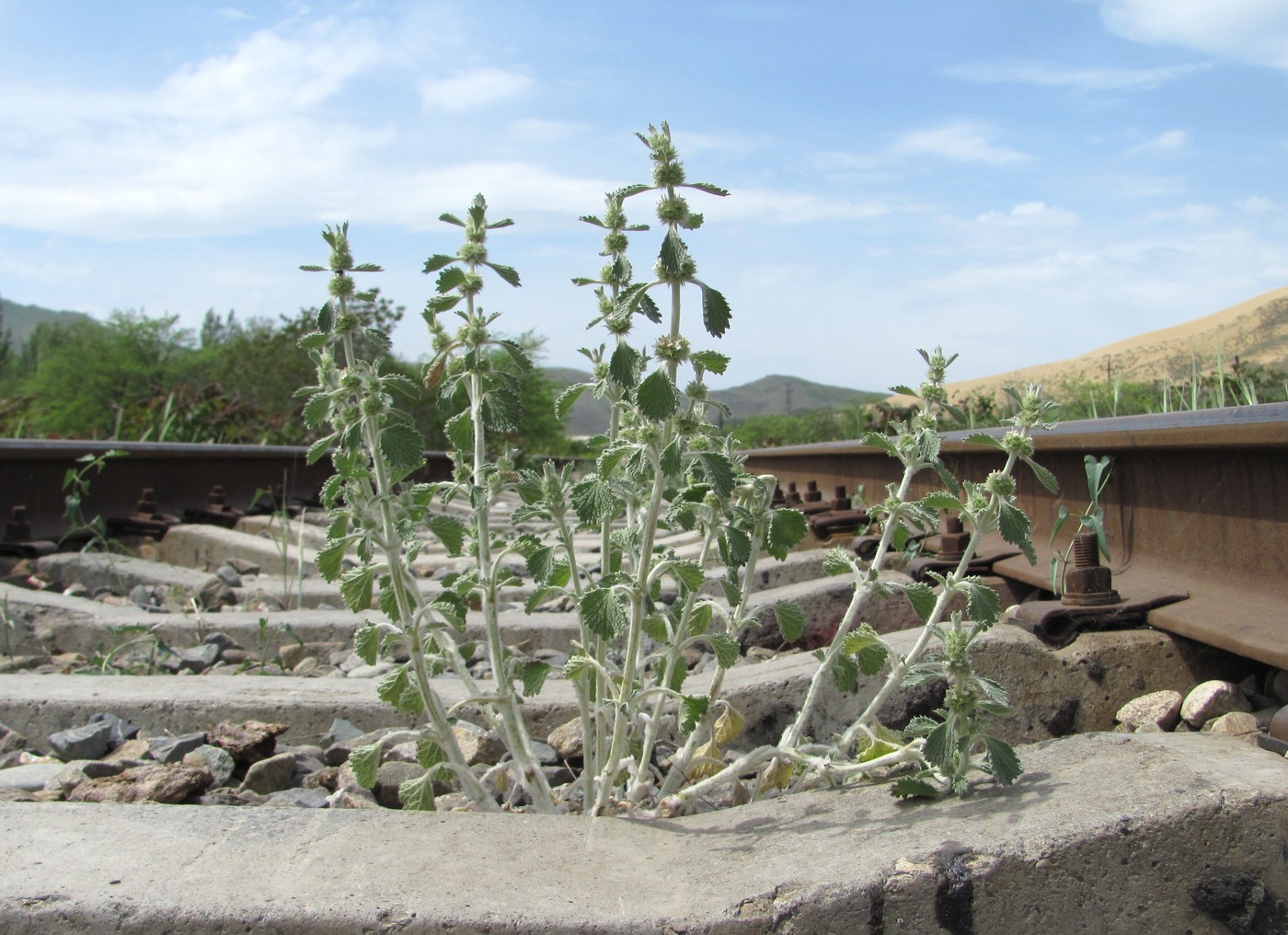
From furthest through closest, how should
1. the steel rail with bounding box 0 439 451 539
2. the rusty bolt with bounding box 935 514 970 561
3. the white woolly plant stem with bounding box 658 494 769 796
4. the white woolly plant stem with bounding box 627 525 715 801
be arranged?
the steel rail with bounding box 0 439 451 539 < the rusty bolt with bounding box 935 514 970 561 < the white woolly plant stem with bounding box 658 494 769 796 < the white woolly plant stem with bounding box 627 525 715 801

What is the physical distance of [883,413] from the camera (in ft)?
30.2

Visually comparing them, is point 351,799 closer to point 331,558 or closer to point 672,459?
point 331,558

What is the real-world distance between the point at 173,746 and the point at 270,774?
30cm

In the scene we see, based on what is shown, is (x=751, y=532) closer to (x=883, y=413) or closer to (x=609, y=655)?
(x=609, y=655)

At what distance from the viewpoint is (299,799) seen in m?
2.48

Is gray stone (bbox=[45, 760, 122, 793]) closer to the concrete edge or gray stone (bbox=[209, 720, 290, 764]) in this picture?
A: gray stone (bbox=[209, 720, 290, 764])

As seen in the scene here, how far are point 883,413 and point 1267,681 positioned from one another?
6.94 meters

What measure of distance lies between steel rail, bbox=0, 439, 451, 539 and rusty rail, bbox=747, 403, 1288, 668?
10.6 ft

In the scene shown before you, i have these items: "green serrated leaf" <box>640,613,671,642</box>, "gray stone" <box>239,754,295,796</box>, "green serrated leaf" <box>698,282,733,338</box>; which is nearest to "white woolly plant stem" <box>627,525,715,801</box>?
"green serrated leaf" <box>640,613,671,642</box>

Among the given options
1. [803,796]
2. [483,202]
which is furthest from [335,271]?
[803,796]

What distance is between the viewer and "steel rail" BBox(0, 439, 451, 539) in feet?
21.7

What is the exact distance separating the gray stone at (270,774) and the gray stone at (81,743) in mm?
434

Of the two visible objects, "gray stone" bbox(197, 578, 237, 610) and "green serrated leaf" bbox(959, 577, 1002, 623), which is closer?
"green serrated leaf" bbox(959, 577, 1002, 623)

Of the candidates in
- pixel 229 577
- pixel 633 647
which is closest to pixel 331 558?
pixel 633 647
